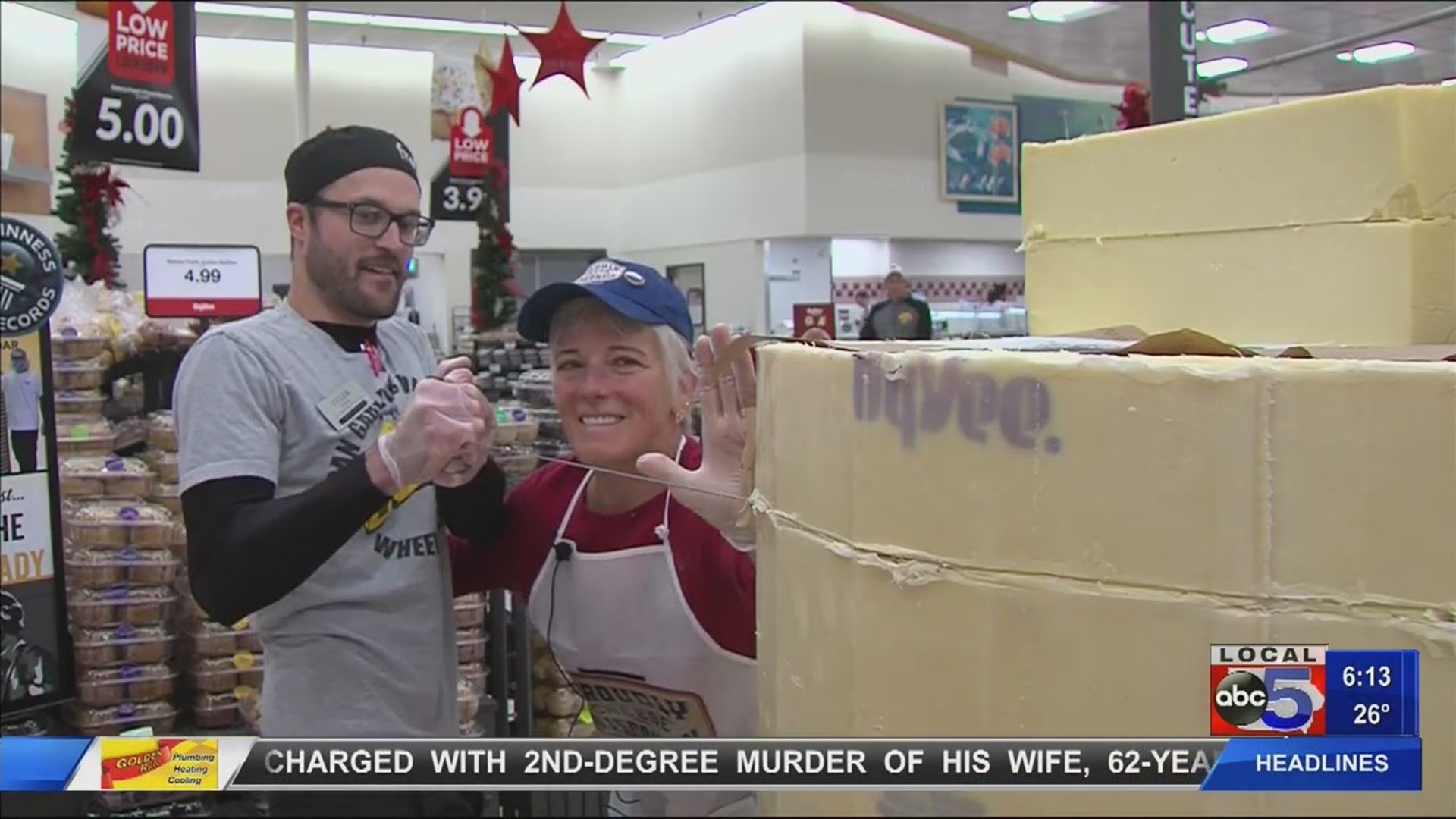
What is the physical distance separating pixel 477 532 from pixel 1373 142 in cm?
134

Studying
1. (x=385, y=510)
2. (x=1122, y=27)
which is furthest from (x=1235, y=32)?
(x=385, y=510)

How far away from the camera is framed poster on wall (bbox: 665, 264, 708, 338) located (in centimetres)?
1365

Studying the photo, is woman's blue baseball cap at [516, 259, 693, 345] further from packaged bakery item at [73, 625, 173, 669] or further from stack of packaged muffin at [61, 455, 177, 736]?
packaged bakery item at [73, 625, 173, 669]

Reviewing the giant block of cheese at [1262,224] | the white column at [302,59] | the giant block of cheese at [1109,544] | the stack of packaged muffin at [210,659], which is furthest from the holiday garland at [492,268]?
the giant block of cheese at [1109,544]

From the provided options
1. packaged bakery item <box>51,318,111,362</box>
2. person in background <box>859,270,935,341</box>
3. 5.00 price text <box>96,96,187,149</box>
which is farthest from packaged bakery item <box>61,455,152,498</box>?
person in background <box>859,270,935,341</box>

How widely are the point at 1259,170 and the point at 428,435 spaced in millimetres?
1134

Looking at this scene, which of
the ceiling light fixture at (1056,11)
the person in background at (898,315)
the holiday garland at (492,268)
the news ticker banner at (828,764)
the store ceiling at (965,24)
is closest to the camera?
the news ticker banner at (828,764)

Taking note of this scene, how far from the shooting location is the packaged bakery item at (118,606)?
3.68 meters

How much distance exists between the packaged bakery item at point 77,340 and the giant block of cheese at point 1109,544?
3799mm

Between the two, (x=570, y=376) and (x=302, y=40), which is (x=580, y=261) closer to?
(x=302, y=40)

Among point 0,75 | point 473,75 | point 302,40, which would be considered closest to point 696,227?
point 302,40

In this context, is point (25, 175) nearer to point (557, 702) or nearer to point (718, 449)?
point (557, 702)

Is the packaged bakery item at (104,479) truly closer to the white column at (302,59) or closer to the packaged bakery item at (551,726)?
the packaged bakery item at (551,726)

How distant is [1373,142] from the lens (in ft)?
4.46
